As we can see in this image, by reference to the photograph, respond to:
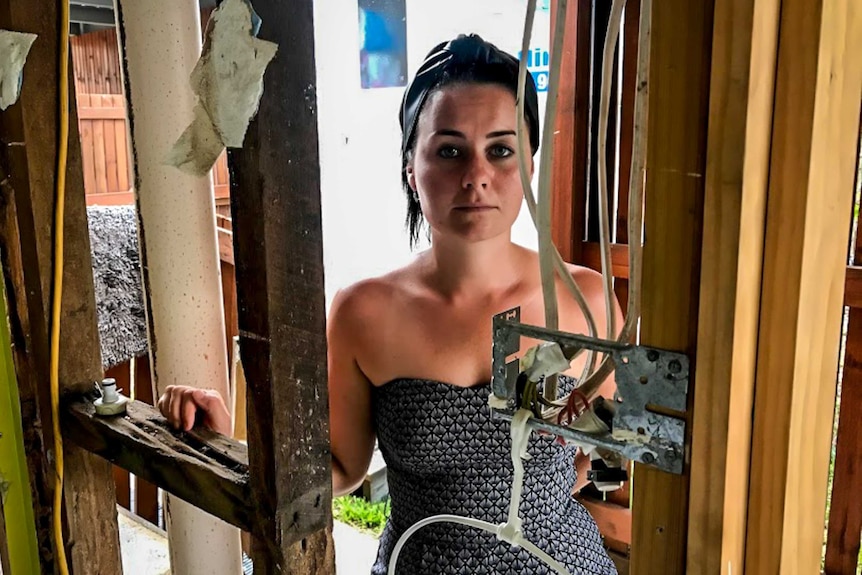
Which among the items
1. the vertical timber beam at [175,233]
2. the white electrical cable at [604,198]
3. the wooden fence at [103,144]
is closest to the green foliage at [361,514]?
the vertical timber beam at [175,233]

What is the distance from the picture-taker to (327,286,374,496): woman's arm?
3.37 feet

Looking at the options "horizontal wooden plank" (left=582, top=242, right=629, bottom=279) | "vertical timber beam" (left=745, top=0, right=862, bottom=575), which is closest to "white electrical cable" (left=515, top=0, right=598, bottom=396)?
"vertical timber beam" (left=745, top=0, right=862, bottom=575)

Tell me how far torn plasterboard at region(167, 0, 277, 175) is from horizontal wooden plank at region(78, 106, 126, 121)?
3664mm

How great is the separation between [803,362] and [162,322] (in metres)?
0.97

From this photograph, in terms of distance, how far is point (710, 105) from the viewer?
36 cm

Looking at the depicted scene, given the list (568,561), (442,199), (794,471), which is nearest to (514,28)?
(442,199)

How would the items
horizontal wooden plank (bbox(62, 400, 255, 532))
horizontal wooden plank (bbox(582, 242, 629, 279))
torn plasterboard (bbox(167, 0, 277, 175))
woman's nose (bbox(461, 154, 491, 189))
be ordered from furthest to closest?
horizontal wooden plank (bbox(582, 242, 629, 279)), woman's nose (bbox(461, 154, 491, 189)), horizontal wooden plank (bbox(62, 400, 255, 532)), torn plasterboard (bbox(167, 0, 277, 175))

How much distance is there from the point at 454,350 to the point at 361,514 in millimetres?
1654

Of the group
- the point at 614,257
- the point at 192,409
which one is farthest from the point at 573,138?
the point at 192,409

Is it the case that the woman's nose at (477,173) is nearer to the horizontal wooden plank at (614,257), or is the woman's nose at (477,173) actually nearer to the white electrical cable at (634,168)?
the white electrical cable at (634,168)

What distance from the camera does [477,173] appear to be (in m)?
0.91

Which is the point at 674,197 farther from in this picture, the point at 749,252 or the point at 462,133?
the point at 462,133

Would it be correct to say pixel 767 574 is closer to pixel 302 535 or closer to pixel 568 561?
pixel 302 535

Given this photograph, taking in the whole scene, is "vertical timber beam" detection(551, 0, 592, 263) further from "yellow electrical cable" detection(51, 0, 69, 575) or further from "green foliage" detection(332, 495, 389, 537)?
Answer: "yellow electrical cable" detection(51, 0, 69, 575)
